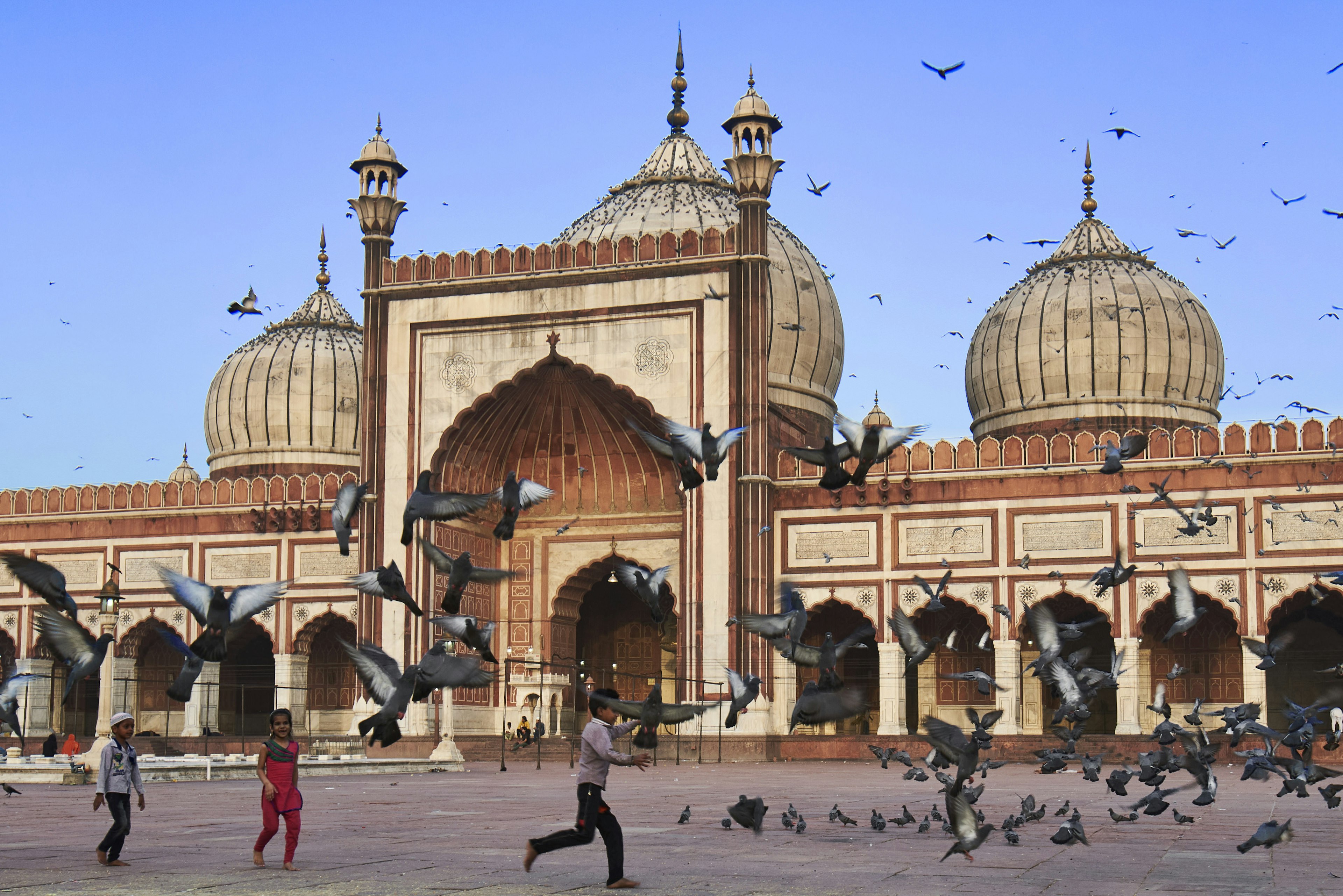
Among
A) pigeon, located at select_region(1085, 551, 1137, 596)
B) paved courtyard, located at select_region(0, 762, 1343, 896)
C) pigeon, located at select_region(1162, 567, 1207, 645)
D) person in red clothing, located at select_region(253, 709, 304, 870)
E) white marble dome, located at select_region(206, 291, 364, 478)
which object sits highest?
white marble dome, located at select_region(206, 291, 364, 478)

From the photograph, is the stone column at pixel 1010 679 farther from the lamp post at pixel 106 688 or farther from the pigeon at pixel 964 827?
the pigeon at pixel 964 827

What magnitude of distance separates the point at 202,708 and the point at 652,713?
2259 cm

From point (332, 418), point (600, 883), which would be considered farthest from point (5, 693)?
point (332, 418)

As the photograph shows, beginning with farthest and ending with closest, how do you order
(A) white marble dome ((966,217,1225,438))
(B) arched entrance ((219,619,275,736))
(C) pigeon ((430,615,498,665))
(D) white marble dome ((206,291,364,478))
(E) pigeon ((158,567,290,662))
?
(D) white marble dome ((206,291,364,478)), (B) arched entrance ((219,619,275,736)), (A) white marble dome ((966,217,1225,438)), (C) pigeon ((430,615,498,665)), (E) pigeon ((158,567,290,662))

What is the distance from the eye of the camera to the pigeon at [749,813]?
858 cm

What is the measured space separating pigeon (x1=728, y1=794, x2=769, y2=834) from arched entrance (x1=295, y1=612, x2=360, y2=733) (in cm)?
1936

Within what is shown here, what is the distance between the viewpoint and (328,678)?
28.4 metres

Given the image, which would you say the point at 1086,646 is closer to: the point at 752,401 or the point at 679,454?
the point at 752,401

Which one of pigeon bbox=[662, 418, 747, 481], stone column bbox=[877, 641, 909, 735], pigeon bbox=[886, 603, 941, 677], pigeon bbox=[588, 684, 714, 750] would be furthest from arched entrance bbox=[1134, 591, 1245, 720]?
pigeon bbox=[588, 684, 714, 750]

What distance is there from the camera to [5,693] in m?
10.3

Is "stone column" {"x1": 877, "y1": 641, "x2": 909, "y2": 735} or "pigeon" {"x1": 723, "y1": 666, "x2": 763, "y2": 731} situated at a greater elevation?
"pigeon" {"x1": 723, "y1": 666, "x2": 763, "y2": 731}

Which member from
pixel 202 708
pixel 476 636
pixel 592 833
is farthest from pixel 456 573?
pixel 202 708

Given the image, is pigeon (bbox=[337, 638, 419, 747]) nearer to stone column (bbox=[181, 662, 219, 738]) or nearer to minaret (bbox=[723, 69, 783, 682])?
minaret (bbox=[723, 69, 783, 682])

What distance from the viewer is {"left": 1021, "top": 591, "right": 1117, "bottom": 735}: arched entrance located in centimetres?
2391
